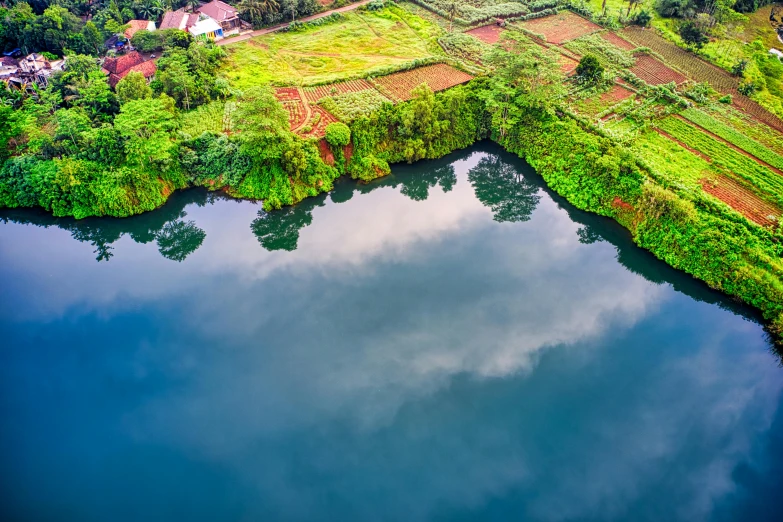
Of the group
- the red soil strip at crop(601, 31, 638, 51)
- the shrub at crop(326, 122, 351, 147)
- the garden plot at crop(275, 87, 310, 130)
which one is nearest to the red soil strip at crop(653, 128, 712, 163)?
the red soil strip at crop(601, 31, 638, 51)

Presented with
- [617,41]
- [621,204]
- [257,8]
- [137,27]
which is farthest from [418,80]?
[137,27]

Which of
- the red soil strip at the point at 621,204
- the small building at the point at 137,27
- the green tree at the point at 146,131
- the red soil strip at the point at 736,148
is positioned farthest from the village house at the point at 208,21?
the red soil strip at the point at 736,148

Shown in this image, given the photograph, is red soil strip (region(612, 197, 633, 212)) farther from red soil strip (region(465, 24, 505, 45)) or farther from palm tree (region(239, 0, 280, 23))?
palm tree (region(239, 0, 280, 23))

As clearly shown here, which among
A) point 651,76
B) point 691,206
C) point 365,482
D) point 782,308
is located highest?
point 651,76

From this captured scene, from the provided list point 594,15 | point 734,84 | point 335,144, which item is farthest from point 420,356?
point 594,15

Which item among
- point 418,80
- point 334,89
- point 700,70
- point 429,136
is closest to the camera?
point 429,136

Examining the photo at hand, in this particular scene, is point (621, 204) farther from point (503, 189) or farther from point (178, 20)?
point (178, 20)

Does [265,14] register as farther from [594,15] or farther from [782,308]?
[782,308]
